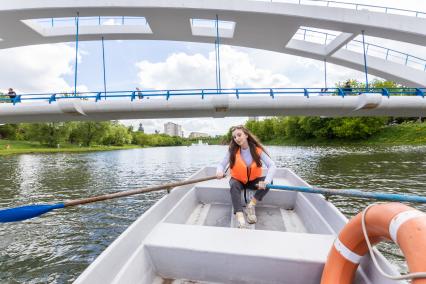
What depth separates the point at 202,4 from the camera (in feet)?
55.5

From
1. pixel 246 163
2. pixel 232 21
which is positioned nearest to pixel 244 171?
pixel 246 163

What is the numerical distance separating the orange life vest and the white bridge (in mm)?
8992

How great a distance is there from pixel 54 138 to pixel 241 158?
59016 millimetres

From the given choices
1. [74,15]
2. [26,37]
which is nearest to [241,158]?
[74,15]

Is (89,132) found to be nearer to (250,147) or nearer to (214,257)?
(250,147)

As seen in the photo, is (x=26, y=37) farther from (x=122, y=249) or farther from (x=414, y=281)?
(x=414, y=281)

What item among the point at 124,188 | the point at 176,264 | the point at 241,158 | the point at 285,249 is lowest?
the point at 124,188

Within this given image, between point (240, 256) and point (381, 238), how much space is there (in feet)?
4.53

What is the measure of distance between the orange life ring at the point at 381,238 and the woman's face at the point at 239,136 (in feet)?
8.00

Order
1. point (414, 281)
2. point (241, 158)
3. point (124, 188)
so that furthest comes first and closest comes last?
1. point (124, 188)
2. point (241, 158)
3. point (414, 281)

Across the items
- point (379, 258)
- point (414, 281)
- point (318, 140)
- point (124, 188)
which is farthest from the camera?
point (318, 140)

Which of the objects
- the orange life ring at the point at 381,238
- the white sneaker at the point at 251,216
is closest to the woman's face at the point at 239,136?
the white sneaker at the point at 251,216

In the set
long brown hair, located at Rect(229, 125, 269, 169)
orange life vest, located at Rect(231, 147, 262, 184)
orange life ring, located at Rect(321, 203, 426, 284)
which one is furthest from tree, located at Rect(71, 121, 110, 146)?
orange life ring, located at Rect(321, 203, 426, 284)

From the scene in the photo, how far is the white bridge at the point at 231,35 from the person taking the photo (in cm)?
1341
